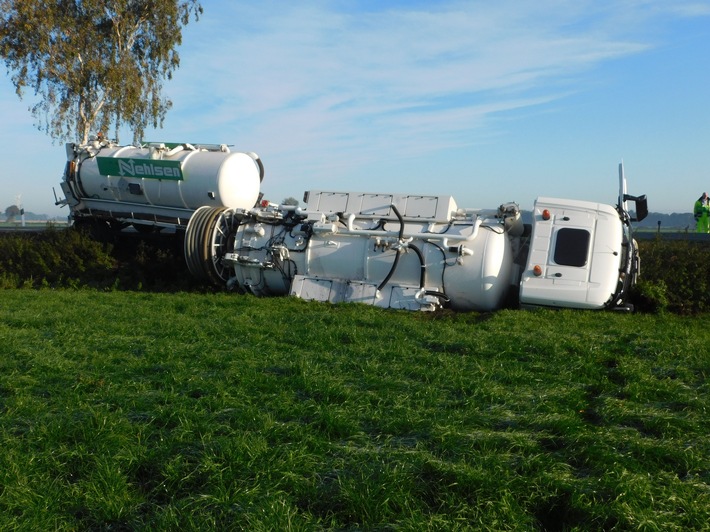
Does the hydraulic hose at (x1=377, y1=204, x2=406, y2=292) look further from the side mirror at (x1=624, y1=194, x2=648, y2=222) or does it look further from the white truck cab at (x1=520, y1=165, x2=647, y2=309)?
the side mirror at (x1=624, y1=194, x2=648, y2=222)

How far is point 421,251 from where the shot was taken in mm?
12570

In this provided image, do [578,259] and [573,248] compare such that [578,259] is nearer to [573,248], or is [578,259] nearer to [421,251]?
[573,248]

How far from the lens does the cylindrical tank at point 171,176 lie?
Result: 1661cm

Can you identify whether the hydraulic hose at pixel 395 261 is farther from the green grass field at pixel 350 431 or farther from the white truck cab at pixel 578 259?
the green grass field at pixel 350 431

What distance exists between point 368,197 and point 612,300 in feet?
16.2

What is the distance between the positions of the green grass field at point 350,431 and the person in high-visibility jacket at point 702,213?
1575 centimetres

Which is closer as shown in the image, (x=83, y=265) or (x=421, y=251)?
(x=421, y=251)

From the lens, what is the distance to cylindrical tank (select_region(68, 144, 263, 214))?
16.6 metres

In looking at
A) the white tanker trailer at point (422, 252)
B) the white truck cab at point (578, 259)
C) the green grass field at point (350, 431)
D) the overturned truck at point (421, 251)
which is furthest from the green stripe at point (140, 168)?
the white truck cab at point (578, 259)

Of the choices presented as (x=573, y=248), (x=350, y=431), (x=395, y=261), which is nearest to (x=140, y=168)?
(x=395, y=261)

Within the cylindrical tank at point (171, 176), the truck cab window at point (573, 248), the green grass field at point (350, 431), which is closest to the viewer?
the green grass field at point (350, 431)

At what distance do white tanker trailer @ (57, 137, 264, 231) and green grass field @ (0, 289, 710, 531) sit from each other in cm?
786

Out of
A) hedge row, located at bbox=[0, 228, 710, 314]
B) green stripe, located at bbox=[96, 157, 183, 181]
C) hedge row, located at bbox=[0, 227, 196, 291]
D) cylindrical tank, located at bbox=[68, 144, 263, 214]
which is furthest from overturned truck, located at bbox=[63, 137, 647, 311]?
green stripe, located at bbox=[96, 157, 183, 181]

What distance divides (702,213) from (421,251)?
48.9 feet
